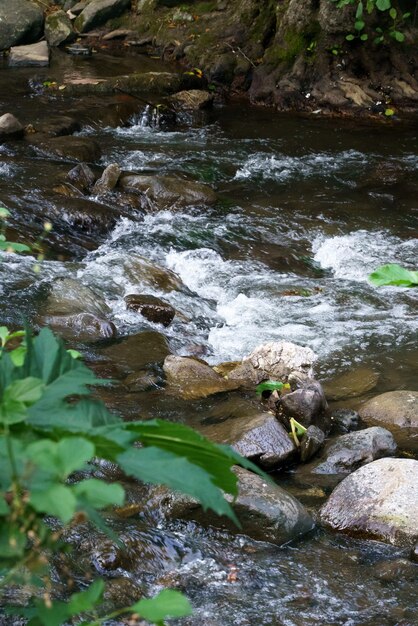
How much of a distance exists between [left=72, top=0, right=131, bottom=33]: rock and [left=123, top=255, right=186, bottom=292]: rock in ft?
36.6

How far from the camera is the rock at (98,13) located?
17109 millimetres

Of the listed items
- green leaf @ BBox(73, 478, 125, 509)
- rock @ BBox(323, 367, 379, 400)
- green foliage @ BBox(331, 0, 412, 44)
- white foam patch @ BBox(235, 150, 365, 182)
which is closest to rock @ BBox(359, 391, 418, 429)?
rock @ BBox(323, 367, 379, 400)

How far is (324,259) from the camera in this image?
8141 millimetres

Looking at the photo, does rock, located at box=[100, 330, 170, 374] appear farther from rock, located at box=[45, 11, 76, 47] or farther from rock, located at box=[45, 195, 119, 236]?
rock, located at box=[45, 11, 76, 47]

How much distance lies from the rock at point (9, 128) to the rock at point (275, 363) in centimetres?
584

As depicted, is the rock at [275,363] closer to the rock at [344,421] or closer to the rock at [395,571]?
the rock at [344,421]

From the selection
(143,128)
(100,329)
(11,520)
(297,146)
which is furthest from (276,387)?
(143,128)

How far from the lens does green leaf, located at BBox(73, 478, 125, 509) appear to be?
2.90ft

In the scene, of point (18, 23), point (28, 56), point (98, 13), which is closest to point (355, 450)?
point (28, 56)

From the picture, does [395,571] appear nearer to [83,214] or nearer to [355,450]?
[355,450]

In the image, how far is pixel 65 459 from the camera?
2.90ft

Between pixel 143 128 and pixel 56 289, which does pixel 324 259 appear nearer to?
pixel 56 289

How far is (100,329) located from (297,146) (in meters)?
6.01

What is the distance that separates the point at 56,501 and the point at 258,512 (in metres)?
3.05
